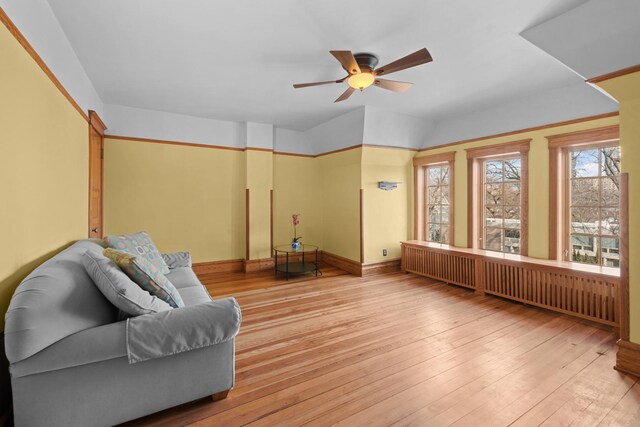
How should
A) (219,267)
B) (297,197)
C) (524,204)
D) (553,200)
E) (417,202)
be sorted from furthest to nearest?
(297,197), (417,202), (219,267), (524,204), (553,200)

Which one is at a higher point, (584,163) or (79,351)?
(584,163)

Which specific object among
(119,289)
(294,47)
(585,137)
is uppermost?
(294,47)

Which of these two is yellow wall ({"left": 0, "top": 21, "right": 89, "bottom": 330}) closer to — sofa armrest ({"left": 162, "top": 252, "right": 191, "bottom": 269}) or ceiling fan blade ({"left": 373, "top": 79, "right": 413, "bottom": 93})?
sofa armrest ({"left": 162, "top": 252, "right": 191, "bottom": 269})

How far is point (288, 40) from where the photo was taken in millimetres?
2498

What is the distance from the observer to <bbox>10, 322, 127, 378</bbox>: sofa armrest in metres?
1.32

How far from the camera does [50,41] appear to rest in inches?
83.0

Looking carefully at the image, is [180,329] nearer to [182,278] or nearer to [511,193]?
[182,278]

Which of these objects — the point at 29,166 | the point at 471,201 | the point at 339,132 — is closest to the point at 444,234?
the point at 471,201

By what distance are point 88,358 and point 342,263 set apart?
4.24 m

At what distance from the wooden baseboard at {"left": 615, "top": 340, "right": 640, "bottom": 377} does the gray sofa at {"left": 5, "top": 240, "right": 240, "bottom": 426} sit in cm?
281

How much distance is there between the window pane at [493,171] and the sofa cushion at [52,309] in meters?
4.78

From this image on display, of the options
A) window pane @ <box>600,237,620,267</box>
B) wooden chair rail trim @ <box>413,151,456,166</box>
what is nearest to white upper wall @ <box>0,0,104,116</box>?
wooden chair rail trim @ <box>413,151,456,166</box>

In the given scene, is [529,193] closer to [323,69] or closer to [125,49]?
[323,69]

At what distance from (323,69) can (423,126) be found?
2568mm
